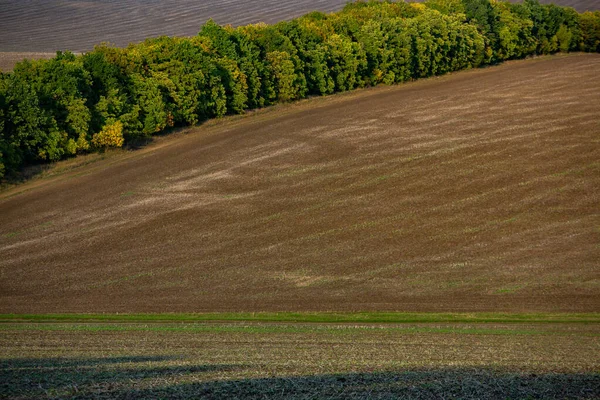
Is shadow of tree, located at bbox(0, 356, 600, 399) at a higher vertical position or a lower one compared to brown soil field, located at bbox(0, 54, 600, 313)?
higher

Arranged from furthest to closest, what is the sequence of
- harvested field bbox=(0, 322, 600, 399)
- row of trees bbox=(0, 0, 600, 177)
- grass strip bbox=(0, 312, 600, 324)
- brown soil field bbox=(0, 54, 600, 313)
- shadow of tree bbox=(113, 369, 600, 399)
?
row of trees bbox=(0, 0, 600, 177), brown soil field bbox=(0, 54, 600, 313), grass strip bbox=(0, 312, 600, 324), harvested field bbox=(0, 322, 600, 399), shadow of tree bbox=(113, 369, 600, 399)

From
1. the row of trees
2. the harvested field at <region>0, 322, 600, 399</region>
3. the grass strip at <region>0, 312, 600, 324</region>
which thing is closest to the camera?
the harvested field at <region>0, 322, 600, 399</region>

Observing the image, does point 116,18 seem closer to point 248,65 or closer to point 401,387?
point 248,65

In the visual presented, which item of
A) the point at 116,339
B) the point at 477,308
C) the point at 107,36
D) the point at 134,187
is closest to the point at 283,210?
the point at 134,187

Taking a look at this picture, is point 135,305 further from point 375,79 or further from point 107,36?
point 107,36

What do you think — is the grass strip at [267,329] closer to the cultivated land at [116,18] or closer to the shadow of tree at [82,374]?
the shadow of tree at [82,374]

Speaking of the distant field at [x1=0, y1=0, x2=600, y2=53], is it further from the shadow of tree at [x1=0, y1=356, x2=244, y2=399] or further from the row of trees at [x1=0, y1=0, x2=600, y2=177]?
the shadow of tree at [x1=0, y1=356, x2=244, y2=399]

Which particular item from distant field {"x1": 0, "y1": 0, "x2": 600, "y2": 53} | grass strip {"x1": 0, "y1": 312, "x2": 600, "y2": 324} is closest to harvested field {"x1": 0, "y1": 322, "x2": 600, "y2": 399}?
grass strip {"x1": 0, "y1": 312, "x2": 600, "y2": 324}

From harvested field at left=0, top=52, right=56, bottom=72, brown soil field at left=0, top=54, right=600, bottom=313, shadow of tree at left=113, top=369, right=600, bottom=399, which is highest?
harvested field at left=0, top=52, right=56, bottom=72
